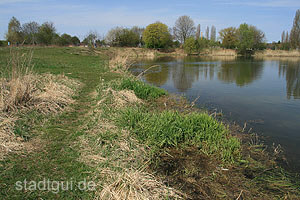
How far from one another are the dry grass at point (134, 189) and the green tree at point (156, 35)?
5569cm

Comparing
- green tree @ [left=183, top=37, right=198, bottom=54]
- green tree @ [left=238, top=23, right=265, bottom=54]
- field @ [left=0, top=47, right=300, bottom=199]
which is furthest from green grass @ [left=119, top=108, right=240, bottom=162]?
green tree @ [left=238, top=23, right=265, bottom=54]

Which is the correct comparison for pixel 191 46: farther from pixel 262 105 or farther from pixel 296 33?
pixel 262 105

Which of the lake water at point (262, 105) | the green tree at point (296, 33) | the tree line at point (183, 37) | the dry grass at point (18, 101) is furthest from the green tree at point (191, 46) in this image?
the dry grass at point (18, 101)

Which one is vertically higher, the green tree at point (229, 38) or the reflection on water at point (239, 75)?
the green tree at point (229, 38)

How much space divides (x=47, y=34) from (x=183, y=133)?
127 feet

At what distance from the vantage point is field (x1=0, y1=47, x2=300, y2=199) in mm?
3002

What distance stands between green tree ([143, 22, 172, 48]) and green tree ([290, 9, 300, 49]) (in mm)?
30097

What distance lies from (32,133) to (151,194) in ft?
9.46

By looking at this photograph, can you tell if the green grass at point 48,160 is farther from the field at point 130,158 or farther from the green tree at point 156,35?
the green tree at point 156,35

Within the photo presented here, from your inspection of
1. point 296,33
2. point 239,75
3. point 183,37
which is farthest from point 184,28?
point 239,75

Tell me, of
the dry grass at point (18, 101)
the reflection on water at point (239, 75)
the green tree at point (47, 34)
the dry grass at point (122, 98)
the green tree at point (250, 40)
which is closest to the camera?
the dry grass at point (18, 101)

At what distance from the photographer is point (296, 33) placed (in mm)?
52000

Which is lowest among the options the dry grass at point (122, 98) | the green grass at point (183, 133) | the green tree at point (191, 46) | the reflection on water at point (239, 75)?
the green grass at point (183, 133)

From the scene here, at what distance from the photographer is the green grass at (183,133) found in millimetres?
4359
